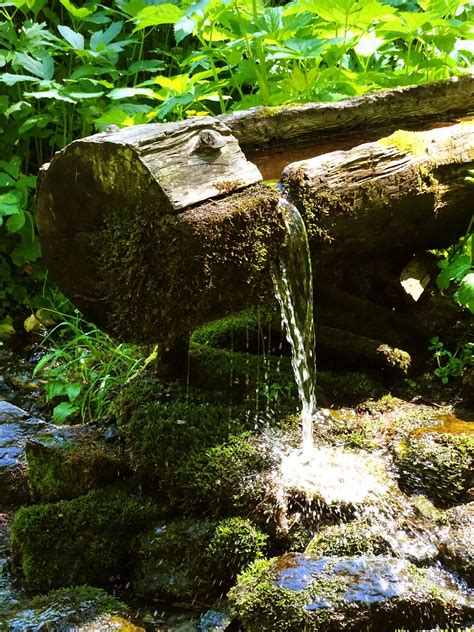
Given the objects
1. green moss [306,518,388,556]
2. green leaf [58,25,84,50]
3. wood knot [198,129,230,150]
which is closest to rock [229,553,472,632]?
green moss [306,518,388,556]

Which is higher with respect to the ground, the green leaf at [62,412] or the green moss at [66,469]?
the green moss at [66,469]

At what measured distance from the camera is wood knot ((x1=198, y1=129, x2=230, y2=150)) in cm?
249

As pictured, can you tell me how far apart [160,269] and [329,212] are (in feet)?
2.72

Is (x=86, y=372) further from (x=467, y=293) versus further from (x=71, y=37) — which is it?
(x=467, y=293)

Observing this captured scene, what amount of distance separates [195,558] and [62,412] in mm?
1708

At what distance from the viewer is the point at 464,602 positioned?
2.14m

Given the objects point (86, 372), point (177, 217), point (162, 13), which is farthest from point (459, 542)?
point (162, 13)

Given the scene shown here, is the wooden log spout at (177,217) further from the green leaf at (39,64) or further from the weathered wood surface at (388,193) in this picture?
the green leaf at (39,64)

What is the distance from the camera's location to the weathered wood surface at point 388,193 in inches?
113

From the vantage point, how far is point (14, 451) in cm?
341

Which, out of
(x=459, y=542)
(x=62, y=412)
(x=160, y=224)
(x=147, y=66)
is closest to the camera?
(x=459, y=542)

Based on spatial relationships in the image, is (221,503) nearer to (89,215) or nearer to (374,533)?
(374,533)

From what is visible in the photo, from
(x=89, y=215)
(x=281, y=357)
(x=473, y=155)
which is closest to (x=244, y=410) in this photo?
(x=281, y=357)

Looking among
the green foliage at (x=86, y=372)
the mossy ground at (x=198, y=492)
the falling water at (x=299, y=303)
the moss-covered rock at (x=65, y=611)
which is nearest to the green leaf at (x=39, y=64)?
the green foliage at (x=86, y=372)
